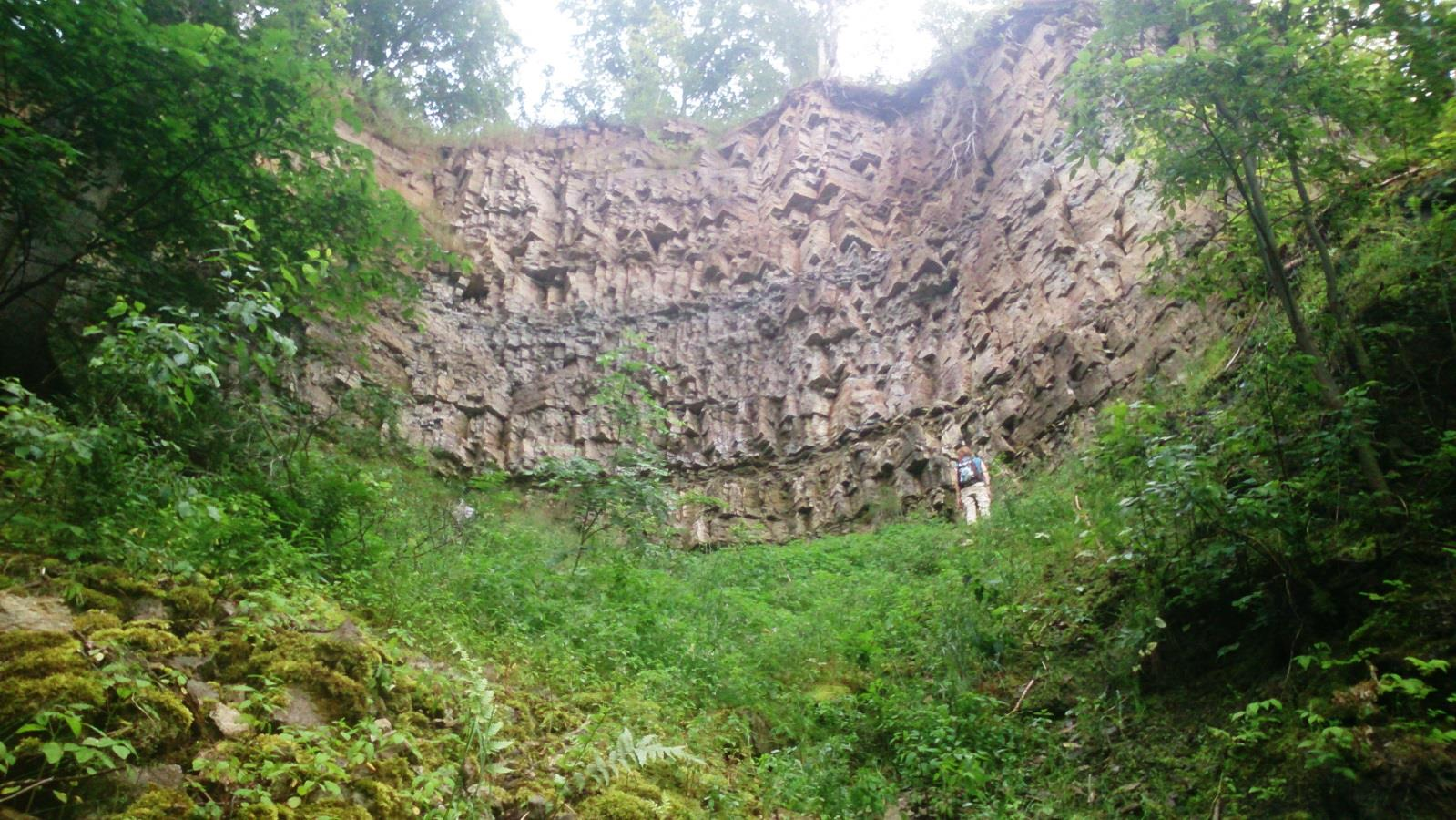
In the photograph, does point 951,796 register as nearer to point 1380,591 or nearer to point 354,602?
point 1380,591

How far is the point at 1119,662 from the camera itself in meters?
4.92

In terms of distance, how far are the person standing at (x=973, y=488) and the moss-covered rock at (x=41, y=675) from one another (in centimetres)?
960

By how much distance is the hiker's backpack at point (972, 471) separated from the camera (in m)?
11.2

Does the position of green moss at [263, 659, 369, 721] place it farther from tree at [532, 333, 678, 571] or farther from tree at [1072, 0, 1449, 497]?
tree at [1072, 0, 1449, 497]

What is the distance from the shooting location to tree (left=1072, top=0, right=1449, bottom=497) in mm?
5078

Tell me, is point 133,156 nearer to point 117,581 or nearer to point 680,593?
point 117,581

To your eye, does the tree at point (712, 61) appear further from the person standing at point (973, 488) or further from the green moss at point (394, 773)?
the green moss at point (394, 773)

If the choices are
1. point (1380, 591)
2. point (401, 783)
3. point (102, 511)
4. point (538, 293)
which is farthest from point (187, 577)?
point (538, 293)

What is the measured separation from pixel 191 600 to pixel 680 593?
4.96 m

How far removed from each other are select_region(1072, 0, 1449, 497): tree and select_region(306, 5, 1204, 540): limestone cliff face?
4661mm

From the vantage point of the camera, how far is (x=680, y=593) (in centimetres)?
799

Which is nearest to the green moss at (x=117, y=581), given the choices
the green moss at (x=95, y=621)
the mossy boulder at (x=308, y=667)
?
the green moss at (x=95, y=621)

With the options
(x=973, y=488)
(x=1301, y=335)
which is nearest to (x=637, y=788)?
(x=1301, y=335)

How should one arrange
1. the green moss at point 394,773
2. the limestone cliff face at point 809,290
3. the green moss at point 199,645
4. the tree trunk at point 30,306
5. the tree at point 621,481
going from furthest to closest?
the limestone cliff face at point 809,290 → the tree at point 621,481 → the tree trunk at point 30,306 → the green moss at point 199,645 → the green moss at point 394,773
